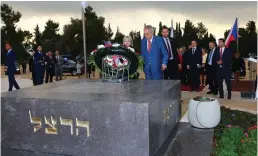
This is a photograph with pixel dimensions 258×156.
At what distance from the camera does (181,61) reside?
11086mm

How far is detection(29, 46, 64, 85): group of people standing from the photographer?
1120 centimetres

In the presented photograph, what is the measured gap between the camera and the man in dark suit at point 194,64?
9.75 m

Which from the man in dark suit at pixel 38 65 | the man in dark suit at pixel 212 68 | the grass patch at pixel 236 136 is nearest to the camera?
the grass patch at pixel 236 136

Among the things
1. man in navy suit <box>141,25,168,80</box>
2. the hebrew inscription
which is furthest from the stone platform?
man in navy suit <box>141,25,168,80</box>

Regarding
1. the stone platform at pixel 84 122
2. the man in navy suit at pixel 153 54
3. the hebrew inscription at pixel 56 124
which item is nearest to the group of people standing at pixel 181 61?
the man in navy suit at pixel 153 54

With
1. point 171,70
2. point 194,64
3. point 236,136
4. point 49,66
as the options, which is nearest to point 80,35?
point 49,66

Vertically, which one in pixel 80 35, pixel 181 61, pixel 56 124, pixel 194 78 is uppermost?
pixel 80 35

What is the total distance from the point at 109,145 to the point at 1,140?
52.9 inches

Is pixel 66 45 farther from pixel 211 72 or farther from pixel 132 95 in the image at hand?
pixel 132 95

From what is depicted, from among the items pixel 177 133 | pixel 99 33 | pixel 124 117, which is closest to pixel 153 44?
pixel 177 133

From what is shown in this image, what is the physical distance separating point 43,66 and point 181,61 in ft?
16.0

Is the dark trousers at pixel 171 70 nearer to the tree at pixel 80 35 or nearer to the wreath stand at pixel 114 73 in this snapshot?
the wreath stand at pixel 114 73

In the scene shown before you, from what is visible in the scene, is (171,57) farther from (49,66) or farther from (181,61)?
(49,66)

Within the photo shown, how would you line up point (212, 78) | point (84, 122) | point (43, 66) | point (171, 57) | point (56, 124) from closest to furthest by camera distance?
point (84, 122)
point (56, 124)
point (171, 57)
point (212, 78)
point (43, 66)
